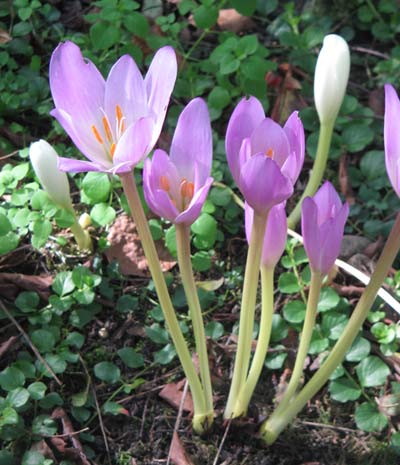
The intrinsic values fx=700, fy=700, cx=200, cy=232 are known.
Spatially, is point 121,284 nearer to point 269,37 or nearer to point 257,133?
point 257,133

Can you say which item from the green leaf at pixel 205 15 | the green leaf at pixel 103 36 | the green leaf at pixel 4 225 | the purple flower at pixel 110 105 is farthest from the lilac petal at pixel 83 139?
the green leaf at pixel 205 15

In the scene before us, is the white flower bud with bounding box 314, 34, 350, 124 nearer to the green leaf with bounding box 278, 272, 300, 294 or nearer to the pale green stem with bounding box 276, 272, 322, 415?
the green leaf with bounding box 278, 272, 300, 294

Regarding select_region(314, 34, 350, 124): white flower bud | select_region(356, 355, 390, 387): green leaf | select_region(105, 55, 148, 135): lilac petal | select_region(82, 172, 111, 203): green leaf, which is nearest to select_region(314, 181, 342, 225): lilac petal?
select_region(105, 55, 148, 135): lilac petal

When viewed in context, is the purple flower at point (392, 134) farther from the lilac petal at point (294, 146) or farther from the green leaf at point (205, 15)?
the green leaf at point (205, 15)

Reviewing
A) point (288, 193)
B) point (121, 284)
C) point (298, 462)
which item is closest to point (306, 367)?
point (298, 462)

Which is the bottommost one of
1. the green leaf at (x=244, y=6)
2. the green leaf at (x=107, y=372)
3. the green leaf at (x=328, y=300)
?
the green leaf at (x=328, y=300)
